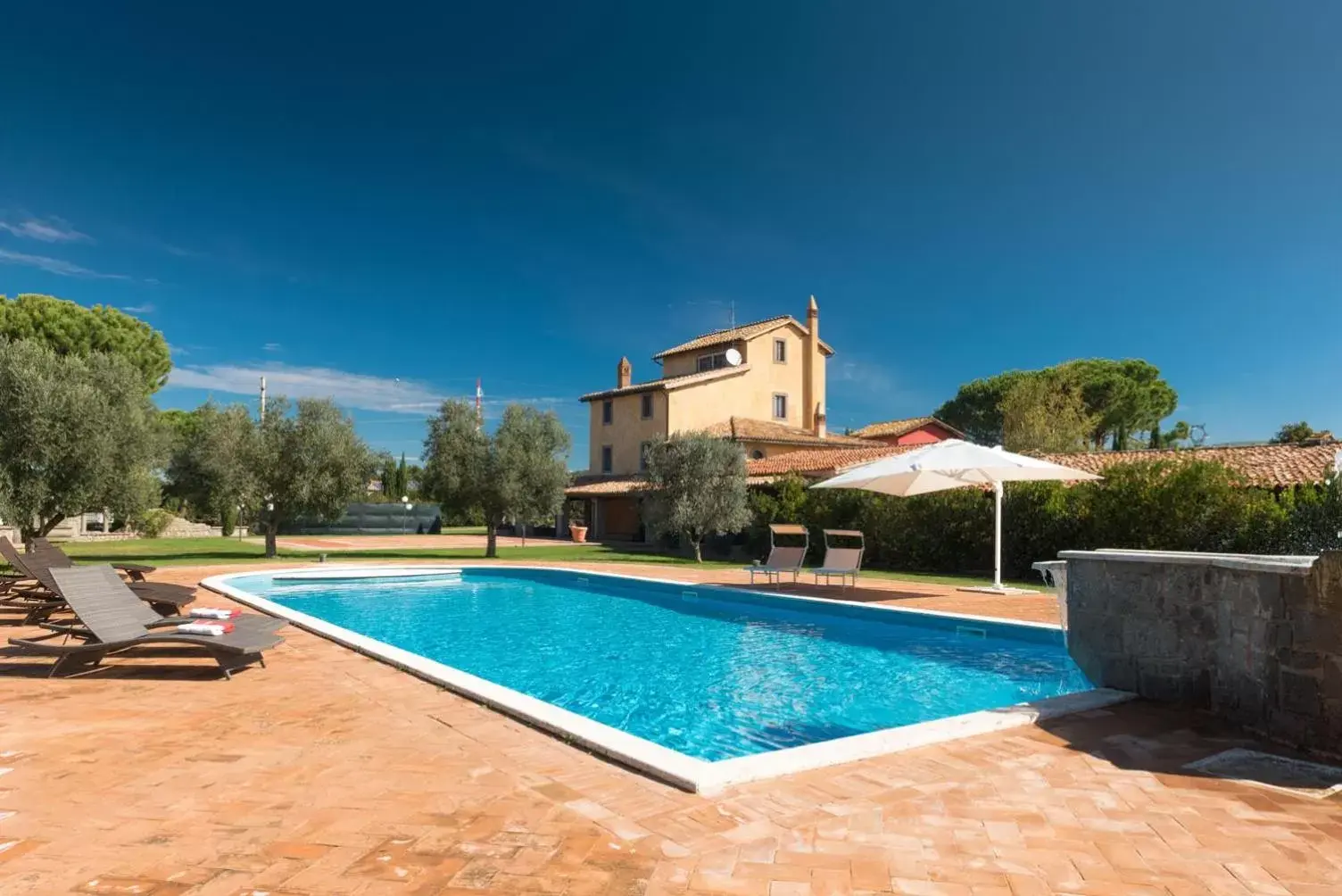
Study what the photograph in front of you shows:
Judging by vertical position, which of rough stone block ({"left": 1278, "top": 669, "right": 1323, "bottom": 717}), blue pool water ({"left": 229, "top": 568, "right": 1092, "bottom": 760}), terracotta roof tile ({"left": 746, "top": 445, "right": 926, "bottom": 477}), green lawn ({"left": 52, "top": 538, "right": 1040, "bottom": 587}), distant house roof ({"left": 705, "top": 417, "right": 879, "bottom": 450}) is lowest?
blue pool water ({"left": 229, "top": 568, "right": 1092, "bottom": 760})

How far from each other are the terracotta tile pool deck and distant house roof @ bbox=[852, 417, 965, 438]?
38.4m

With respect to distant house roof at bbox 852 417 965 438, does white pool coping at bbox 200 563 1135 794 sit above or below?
below

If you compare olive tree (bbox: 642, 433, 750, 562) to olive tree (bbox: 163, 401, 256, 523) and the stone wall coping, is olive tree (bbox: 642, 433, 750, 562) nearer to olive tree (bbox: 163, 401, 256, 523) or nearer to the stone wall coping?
olive tree (bbox: 163, 401, 256, 523)

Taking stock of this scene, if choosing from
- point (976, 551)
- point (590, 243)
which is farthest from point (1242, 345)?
point (590, 243)

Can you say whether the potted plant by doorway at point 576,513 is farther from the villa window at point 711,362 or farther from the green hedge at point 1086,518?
the green hedge at point 1086,518

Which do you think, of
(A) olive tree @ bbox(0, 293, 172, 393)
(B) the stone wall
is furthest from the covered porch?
(B) the stone wall

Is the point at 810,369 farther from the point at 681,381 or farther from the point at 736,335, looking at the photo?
the point at 681,381

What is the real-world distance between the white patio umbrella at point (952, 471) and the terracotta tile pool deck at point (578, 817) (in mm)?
8419

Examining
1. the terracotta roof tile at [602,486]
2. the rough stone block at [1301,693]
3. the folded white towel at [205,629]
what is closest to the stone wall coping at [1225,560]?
the rough stone block at [1301,693]

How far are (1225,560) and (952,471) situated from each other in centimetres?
826

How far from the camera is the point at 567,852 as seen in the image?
9.43 ft

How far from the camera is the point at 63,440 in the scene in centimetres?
1540

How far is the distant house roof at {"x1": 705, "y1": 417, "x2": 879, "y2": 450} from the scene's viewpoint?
1356 inches

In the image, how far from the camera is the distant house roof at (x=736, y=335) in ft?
124
